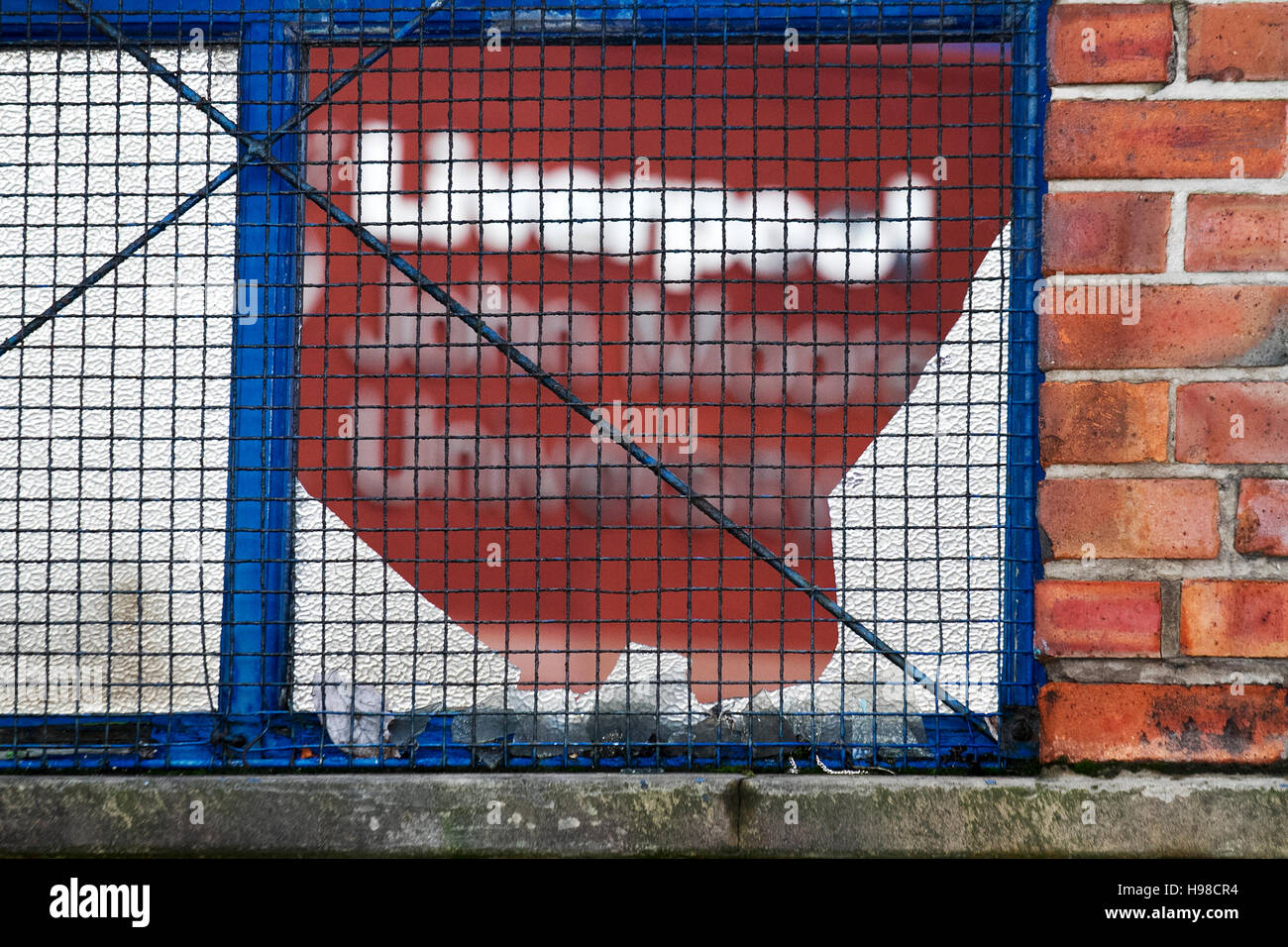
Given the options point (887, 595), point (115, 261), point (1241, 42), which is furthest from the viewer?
point (887, 595)

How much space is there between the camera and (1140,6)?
3.93ft

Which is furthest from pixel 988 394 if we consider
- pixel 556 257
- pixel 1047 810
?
pixel 556 257

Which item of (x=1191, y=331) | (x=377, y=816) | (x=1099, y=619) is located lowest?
(x=377, y=816)

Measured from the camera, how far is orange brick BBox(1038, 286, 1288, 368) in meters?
1.19

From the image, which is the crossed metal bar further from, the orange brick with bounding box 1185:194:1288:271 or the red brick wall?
the orange brick with bounding box 1185:194:1288:271

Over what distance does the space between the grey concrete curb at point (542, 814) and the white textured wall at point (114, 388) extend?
0.19 metres

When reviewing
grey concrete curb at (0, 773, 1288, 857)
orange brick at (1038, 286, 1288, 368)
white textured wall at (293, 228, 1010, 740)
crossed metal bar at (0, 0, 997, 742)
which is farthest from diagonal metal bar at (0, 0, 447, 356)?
orange brick at (1038, 286, 1288, 368)

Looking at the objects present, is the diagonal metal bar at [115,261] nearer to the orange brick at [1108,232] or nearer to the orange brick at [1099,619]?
the orange brick at [1108,232]

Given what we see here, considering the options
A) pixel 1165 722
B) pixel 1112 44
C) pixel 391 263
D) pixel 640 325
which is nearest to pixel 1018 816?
pixel 1165 722

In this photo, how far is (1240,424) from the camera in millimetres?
1193

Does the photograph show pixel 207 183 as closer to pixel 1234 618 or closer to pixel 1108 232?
pixel 1108 232

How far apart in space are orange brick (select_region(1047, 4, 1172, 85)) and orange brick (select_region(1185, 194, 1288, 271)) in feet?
0.62

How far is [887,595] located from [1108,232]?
0.62 meters

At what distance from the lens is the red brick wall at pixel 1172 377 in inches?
46.9
